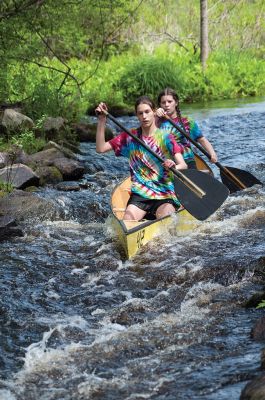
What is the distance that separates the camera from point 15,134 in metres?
11.0

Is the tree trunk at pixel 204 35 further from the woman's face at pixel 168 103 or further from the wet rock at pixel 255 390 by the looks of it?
the wet rock at pixel 255 390

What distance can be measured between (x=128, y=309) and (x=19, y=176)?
164 inches

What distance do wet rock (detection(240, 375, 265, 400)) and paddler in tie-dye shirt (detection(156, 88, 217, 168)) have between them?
4167 mm

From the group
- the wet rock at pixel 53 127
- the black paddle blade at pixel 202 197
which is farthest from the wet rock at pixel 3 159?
the black paddle blade at pixel 202 197

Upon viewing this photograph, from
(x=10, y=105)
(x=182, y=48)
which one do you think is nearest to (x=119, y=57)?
(x=182, y=48)

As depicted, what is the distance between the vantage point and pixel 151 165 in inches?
276

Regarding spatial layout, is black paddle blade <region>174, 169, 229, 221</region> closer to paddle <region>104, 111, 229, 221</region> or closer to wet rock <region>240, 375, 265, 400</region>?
paddle <region>104, 111, 229, 221</region>

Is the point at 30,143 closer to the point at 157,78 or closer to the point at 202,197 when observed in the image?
the point at 202,197

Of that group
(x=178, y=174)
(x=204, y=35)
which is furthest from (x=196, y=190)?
(x=204, y=35)

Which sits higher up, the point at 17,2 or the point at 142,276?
the point at 17,2

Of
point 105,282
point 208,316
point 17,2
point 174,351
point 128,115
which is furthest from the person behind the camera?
point 128,115

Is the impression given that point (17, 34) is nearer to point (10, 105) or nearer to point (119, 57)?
point (10, 105)

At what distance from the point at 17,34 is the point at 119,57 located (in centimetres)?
939

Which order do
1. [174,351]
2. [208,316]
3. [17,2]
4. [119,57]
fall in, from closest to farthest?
[174,351] → [208,316] → [17,2] → [119,57]
